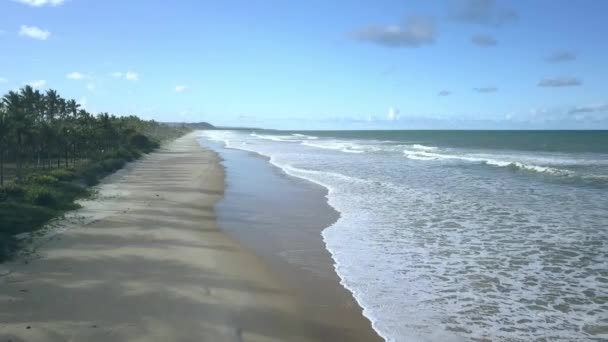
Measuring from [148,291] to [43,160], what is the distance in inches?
1183

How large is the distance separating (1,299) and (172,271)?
3.04 metres

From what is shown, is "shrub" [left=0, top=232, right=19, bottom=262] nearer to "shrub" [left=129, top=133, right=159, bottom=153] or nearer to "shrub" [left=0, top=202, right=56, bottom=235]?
"shrub" [left=0, top=202, right=56, bottom=235]

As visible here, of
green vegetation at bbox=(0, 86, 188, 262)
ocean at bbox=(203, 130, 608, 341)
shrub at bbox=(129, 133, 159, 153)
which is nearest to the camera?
ocean at bbox=(203, 130, 608, 341)

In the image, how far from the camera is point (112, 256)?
34.4 ft

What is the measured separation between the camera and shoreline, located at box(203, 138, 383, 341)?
8.02 meters

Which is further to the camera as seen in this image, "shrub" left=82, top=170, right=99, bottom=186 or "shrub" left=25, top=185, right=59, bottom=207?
"shrub" left=82, top=170, right=99, bottom=186

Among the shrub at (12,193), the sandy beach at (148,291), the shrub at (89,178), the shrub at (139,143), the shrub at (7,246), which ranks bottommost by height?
the sandy beach at (148,291)

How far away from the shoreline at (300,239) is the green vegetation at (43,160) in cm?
566

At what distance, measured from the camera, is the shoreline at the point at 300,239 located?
8023mm

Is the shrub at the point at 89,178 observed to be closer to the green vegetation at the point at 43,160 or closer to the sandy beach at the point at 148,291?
the green vegetation at the point at 43,160

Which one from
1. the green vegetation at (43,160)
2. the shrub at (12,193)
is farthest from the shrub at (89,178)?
the shrub at (12,193)

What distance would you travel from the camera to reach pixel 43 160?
33500 mm

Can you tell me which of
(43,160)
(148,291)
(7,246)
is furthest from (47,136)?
(148,291)

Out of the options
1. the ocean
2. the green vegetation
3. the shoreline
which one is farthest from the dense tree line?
the ocean
